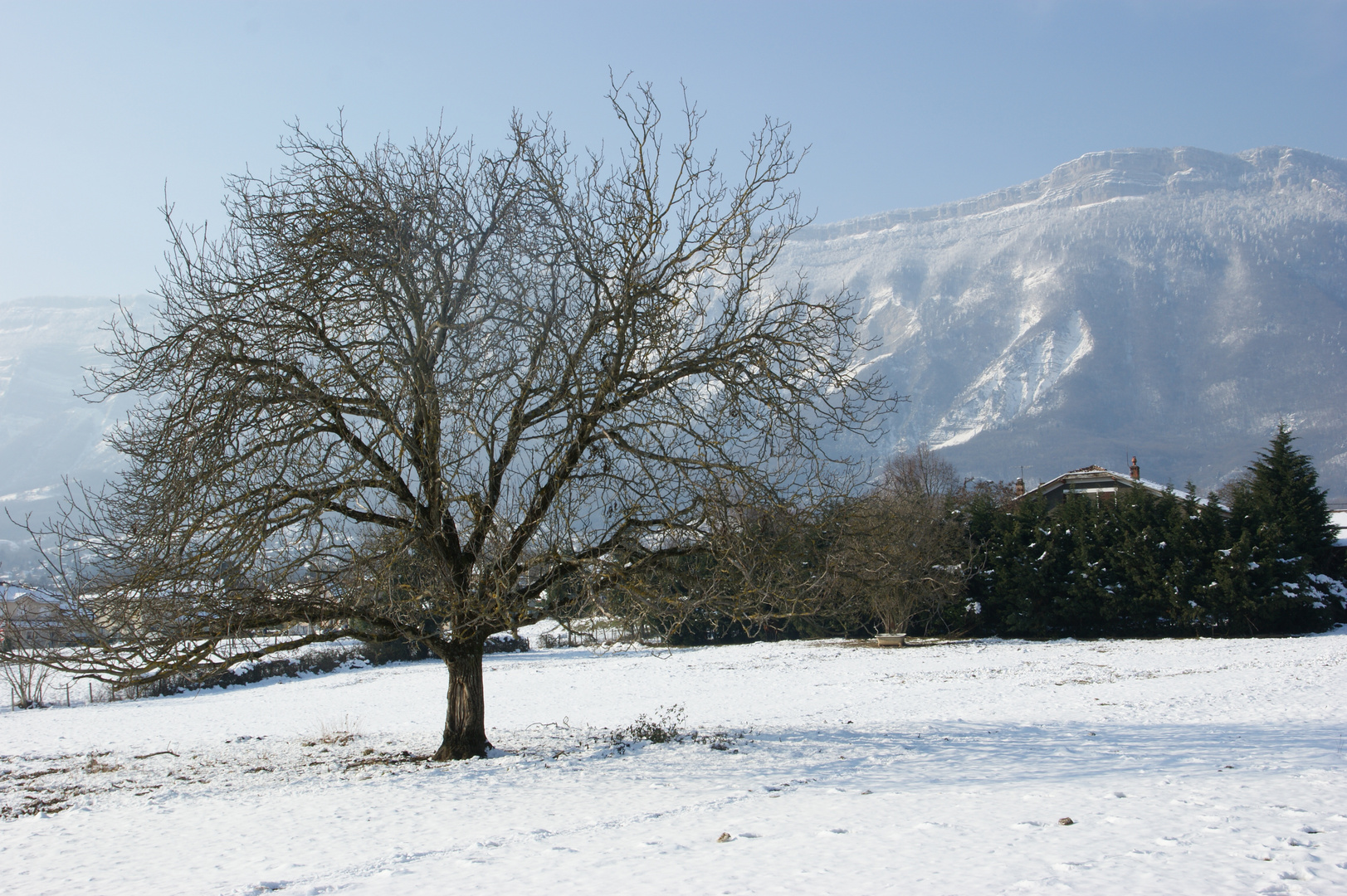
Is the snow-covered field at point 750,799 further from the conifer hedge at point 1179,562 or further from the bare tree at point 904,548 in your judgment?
the conifer hedge at point 1179,562

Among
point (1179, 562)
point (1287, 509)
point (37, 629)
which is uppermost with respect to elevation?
point (1287, 509)

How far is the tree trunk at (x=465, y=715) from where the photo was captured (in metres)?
10.6

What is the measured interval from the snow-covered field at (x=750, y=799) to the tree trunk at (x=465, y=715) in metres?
0.47

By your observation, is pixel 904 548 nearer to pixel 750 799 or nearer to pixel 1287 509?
pixel 750 799

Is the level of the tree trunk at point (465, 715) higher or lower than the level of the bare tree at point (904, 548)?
lower

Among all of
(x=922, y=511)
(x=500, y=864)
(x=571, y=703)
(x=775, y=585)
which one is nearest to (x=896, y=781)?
(x=775, y=585)

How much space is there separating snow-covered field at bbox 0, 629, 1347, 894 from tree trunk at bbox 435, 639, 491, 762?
1.54ft

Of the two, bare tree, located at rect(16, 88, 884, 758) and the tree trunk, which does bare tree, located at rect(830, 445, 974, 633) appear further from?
the tree trunk

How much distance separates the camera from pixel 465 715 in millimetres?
10773

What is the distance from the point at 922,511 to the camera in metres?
26.8

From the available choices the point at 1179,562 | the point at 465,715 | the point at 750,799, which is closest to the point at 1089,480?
the point at 1179,562

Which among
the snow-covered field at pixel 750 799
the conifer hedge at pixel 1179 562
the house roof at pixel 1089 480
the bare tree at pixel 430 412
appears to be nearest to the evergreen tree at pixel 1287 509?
the conifer hedge at pixel 1179 562

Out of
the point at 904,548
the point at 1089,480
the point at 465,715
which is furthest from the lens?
the point at 1089,480

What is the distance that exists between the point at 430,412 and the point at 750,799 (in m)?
4.70
